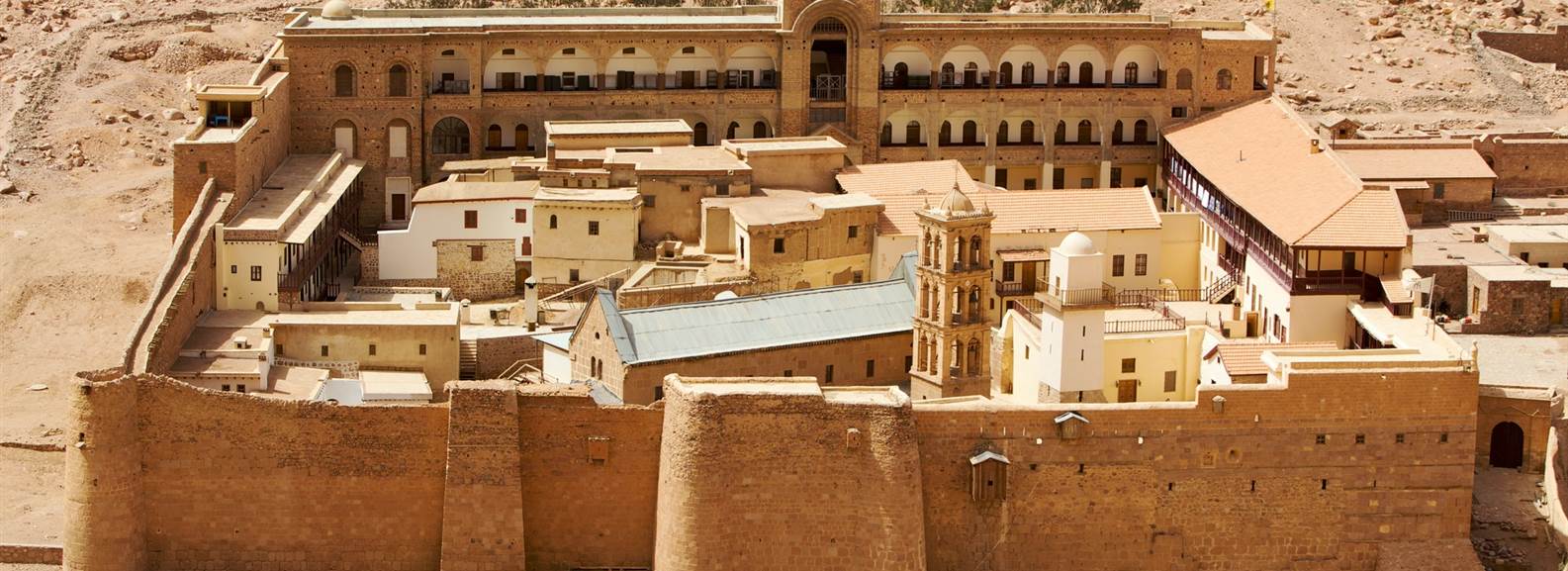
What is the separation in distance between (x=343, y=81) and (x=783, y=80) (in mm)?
13140

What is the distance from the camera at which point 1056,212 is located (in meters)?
76.3

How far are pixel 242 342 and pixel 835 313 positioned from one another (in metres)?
14.1

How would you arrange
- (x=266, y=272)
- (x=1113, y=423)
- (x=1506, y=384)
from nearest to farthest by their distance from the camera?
(x=1113, y=423) → (x=1506, y=384) → (x=266, y=272)

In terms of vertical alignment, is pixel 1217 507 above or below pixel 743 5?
below

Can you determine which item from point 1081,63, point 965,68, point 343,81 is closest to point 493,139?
point 343,81

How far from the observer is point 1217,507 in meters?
60.9

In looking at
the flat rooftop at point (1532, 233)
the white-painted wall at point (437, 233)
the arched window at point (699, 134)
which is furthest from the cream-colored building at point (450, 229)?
the flat rooftop at point (1532, 233)

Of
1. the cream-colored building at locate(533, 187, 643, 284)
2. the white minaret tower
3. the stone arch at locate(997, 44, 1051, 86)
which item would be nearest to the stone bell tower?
the white minaret tower

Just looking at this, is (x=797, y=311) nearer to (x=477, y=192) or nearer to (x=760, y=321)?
(x=760, y=321)

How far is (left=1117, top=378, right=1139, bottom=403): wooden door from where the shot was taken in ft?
221

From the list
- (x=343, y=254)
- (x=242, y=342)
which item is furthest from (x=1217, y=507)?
(x=343, y=254)

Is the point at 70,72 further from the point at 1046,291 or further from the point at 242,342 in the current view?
the point at 1046,291

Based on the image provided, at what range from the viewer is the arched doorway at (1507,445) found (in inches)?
2594

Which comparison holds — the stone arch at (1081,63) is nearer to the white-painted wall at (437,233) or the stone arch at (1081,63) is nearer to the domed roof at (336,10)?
the white-painted wall at (437,233)
